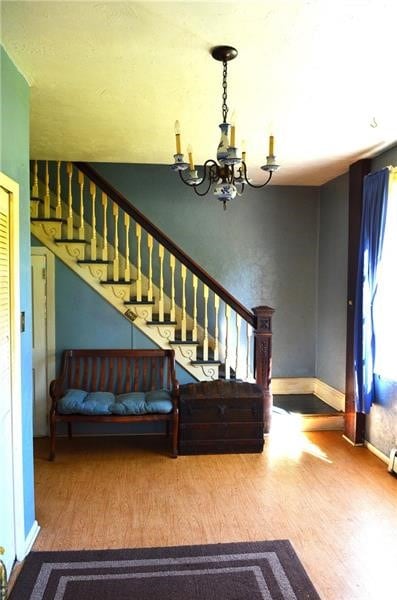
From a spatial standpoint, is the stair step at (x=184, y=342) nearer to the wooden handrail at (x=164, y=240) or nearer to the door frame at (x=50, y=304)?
the wooden handrail at (x=164, y=240)

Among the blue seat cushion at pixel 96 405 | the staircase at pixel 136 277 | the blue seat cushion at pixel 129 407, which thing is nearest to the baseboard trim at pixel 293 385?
the staircase at pixel 136 277

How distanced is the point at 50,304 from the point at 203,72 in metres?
2.62

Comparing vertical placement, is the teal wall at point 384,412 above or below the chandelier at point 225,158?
below

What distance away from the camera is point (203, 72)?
7.60ft

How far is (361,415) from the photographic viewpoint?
395cm

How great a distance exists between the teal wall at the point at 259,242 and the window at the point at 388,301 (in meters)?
1.65

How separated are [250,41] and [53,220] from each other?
259 cm

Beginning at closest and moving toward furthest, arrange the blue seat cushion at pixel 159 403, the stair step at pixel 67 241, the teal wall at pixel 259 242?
the blue seat cushion at pixel 159 403, the stair step at pixel 67 241, the teal wall at pixel 259 242

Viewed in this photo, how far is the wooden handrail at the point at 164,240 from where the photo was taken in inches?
160

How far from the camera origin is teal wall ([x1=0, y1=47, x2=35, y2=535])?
2.18 metres

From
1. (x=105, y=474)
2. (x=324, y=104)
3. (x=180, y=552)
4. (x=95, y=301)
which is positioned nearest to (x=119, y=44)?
(x=324, y=104)

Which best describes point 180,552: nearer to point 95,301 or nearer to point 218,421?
point 218,421

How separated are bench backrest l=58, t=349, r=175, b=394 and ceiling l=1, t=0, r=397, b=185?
193 centimetres

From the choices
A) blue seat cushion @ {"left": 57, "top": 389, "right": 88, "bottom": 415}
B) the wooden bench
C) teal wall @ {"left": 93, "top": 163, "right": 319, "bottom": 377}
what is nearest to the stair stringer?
the wooden bench
